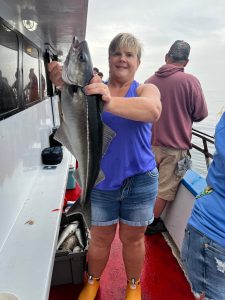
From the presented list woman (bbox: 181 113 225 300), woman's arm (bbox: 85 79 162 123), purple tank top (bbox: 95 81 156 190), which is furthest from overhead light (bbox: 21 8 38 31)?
woman (bbox: 181 113 225 300)

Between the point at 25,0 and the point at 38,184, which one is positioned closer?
the point at 25,0

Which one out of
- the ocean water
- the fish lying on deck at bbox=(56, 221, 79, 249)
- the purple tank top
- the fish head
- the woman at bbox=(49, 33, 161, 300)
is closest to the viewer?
the fish head

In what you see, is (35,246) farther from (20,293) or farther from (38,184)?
(38,184)

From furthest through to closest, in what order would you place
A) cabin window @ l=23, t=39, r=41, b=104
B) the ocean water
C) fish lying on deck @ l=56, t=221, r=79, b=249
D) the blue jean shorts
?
the ocean water
cabin window @ l=23, t=39, r=41, b=104
fish lying on deck @ l=56, t=221, r=79, b=249
the blue jean shorts

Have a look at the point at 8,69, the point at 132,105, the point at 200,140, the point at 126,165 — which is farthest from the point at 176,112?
the point at 200,140

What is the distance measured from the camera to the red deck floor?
261 centimetres

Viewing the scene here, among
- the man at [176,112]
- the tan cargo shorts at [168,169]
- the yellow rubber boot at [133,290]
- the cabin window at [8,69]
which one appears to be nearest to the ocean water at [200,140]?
the man at [176,112]

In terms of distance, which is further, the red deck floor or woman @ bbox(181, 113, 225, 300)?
the red deck floor

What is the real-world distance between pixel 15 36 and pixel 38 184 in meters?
1.71

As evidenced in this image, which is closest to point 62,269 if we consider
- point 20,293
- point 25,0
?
point 20,293

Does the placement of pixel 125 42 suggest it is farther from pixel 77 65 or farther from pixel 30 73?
pixel 30 73

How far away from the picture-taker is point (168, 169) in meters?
3.35

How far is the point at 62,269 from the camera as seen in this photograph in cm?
262

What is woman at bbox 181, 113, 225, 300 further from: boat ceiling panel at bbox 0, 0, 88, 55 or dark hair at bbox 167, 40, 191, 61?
boat ceiling panel at bbox 0, 0, 88, 55
